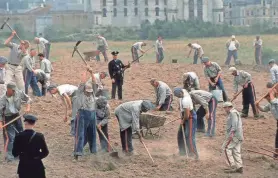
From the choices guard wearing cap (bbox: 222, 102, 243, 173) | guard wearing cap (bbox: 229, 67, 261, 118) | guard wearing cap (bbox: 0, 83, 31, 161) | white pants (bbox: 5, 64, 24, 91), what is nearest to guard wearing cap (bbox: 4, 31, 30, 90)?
white pants (bbox: 5, 64, 24, 91)

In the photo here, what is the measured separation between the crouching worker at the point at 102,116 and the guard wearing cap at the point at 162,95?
2892 millimetres

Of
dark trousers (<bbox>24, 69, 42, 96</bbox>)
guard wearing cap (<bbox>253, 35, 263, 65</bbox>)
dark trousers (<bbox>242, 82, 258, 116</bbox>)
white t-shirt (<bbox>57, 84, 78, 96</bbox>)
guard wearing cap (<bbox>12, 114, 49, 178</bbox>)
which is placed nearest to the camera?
guard wearing cap (<bbox>12, 114, 49, 178</bbox>)

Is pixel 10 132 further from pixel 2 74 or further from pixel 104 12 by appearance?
pixel 104 12

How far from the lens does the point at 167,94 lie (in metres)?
19.0

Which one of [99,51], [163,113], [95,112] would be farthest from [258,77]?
[95,112]

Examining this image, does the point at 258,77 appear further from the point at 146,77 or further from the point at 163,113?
the point at 163,113

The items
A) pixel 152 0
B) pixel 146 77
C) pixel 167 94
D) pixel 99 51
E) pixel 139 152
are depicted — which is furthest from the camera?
pixel 152 0

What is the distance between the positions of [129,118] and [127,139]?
1.86 feet

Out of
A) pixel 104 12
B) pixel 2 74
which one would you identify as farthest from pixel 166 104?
pixel 104 12

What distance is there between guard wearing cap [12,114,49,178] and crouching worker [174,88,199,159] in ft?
16.0

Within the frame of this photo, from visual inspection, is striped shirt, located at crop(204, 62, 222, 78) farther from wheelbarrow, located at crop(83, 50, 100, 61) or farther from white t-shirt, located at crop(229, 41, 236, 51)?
wheelbarrow, located at crop(83, 50, 100, 61)

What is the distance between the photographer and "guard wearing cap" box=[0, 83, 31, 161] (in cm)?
1436

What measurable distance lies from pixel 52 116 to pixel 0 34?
57741 millimetres

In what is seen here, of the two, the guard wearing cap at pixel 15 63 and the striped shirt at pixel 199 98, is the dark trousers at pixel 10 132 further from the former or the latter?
the striped shirt at pixel 199 98
